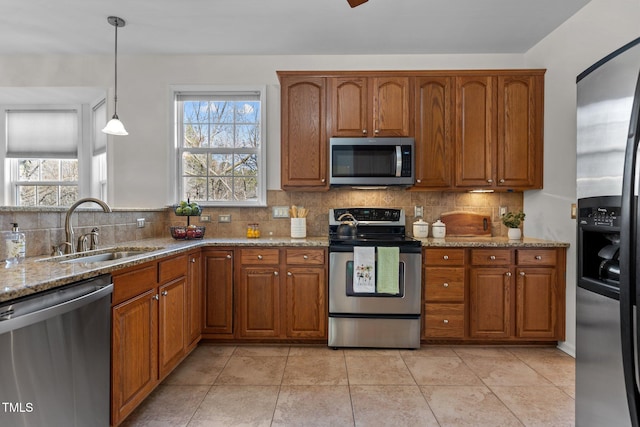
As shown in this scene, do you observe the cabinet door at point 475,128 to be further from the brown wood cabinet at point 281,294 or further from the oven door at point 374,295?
the brown wood cabinet at point 281,294

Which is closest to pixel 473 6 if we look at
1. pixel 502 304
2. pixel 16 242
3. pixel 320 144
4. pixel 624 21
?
pixel 624 21

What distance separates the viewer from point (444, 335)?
2832mm

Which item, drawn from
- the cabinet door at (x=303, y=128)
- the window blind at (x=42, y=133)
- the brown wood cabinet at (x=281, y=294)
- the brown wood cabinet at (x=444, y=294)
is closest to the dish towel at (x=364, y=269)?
the brown wood cabinet at (x=281, y=294)

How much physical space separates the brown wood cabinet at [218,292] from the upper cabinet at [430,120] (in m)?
0.92

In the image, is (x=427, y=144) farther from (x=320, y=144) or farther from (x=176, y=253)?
(x=176, y=253)

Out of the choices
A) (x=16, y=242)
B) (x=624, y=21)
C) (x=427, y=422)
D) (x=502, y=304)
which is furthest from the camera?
(x=502, y=304)

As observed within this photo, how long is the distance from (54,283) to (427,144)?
2854mm

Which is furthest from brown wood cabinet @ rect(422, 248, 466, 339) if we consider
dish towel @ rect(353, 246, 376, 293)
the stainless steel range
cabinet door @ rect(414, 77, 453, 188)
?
cabinet door @ rect(414, 77, 453, 188)

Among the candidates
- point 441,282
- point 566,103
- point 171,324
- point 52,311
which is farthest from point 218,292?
point 566,103

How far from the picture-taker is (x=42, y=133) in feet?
13.0

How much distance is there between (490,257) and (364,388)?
1.53 metres

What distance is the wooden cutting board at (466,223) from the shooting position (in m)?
3.39

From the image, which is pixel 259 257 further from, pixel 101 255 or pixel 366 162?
pixel 366 162

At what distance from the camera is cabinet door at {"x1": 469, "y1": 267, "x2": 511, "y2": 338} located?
2.82m
